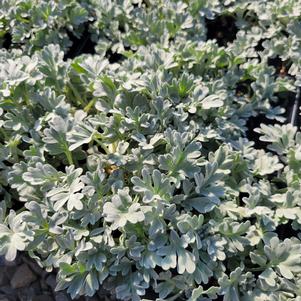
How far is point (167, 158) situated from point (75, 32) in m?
1.15

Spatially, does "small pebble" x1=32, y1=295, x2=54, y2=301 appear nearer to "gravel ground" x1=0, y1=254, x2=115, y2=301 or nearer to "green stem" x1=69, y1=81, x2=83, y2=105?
"gravel ground" x1=0, y1=254, x2=115, y2=301

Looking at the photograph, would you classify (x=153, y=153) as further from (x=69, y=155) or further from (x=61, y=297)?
(x=61, y=297)

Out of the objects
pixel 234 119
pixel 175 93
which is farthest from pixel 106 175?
pixel 234 119

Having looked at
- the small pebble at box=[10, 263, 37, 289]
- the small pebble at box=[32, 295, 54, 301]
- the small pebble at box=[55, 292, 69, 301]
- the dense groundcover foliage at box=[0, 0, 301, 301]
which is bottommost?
the small pebble at box=[32, 295, 54, 301]

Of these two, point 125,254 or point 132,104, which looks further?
point 132,104

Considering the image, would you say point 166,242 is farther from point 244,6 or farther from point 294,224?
point 244,6

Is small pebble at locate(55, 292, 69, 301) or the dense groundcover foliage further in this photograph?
small pebble at locate(55, 292, 69, 301)

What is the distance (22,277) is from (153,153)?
0.80 m

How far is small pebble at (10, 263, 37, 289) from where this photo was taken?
2.21 metres

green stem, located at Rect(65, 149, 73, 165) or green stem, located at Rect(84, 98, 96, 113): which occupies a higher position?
green stem, located at Rect(84, 98, 96, 113)

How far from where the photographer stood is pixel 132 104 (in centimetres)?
221

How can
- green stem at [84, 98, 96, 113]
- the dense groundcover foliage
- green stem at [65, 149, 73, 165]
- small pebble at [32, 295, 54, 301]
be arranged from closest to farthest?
the dense groundcover foliage, green stem at [65, 149, 73, 165], small pebble at [32, 295, 54, 301], green stem at [84, 98, 96, 113]

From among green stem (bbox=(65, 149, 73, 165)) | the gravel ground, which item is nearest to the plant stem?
green stem (bbox=(65, 149, 73, 165))

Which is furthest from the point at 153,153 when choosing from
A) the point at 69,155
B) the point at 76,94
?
the point at 76,94
